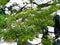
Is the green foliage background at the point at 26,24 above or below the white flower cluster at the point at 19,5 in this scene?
below

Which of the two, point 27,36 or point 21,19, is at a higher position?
point 21,19

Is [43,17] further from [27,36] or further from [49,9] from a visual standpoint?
[27,36]

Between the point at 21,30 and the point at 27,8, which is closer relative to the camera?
the point at 21,30

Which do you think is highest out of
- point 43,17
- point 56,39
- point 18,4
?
point 18,4

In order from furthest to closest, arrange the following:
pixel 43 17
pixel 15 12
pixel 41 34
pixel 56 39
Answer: pixel 15 12 < pixel 43 17 < pixel 41 34 < pixel 56 39

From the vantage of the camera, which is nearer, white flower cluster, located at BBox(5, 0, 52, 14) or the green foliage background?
the green foliage background

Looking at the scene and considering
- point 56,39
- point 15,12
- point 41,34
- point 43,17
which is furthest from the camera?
point 15,12

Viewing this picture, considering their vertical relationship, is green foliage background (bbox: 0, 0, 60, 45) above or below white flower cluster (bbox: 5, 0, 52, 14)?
below

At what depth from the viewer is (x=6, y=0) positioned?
2106 centimetres

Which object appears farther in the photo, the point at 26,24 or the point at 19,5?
the point at 19,5

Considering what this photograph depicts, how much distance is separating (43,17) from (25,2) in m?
3.19

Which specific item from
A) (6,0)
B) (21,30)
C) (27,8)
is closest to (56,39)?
(21,30)

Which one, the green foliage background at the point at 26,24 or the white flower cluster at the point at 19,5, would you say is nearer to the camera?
the green foliage background at the point at 26,24

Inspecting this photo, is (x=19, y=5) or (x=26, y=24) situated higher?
(x=19, y=5)
